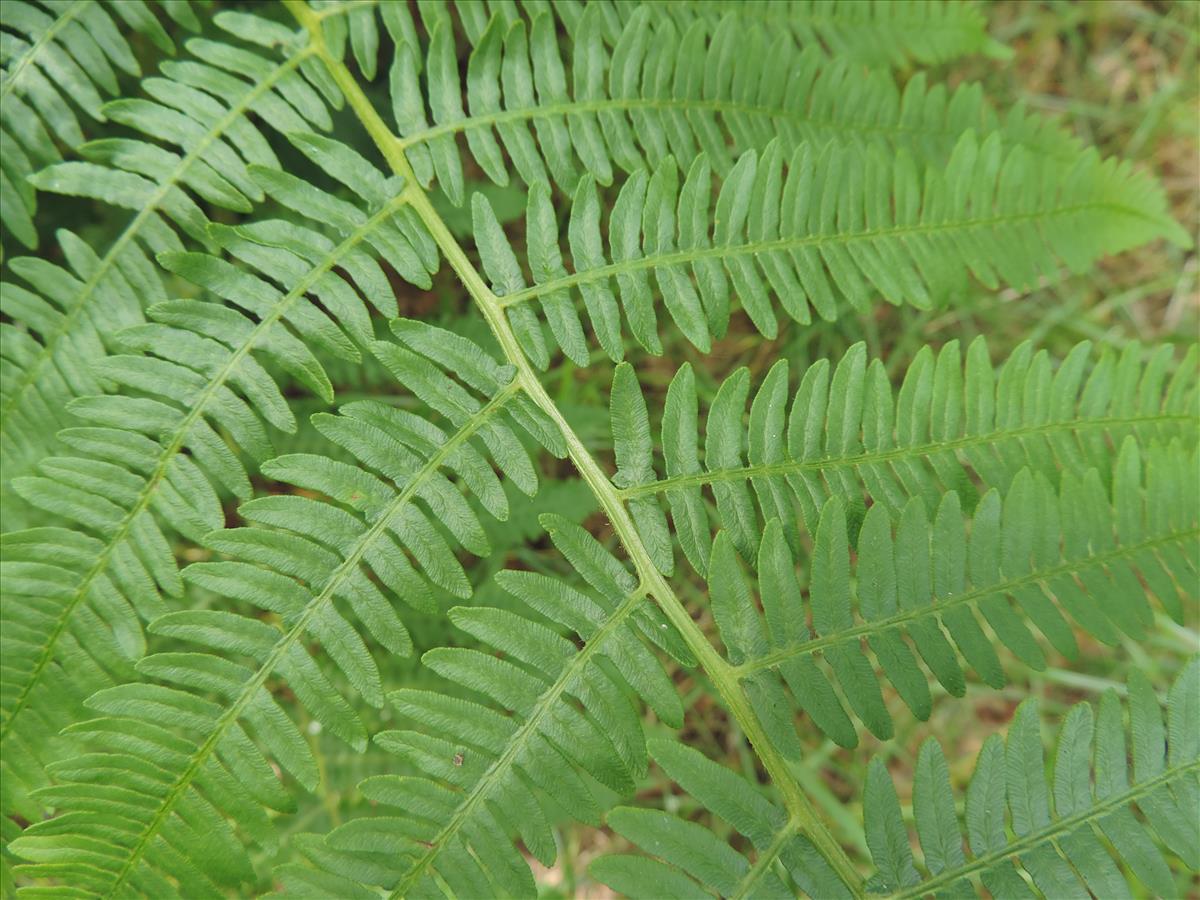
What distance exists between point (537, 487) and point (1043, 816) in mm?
972

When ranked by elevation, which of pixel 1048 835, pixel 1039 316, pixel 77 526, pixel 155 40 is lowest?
pixel 1048 835

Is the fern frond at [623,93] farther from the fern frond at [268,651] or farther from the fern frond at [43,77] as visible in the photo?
the fern frond at [268,651]

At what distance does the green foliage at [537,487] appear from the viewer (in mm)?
1377

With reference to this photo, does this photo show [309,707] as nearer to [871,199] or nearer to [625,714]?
[625,714]

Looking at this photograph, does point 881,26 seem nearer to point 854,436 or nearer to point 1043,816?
point 854,436

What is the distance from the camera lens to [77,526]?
2148 millimetres

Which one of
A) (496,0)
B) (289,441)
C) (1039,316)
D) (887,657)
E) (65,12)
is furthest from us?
(1039,316)

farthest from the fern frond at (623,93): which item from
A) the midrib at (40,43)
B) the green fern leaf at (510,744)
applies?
the green fern leaf at (510,744)

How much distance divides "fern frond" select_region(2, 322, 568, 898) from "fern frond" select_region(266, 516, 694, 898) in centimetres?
10

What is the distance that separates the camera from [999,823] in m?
1.39

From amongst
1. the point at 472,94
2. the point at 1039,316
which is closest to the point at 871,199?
the point at 472,94

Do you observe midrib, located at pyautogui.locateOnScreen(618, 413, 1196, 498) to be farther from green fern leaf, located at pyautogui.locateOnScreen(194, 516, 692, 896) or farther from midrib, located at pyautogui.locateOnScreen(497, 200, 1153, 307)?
midrib, located at pyautogui.locateOnScreen(497, 200, 1153, 307)

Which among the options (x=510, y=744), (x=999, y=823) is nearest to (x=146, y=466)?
(x=510, y=744)

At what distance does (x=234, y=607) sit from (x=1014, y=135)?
249 cm
